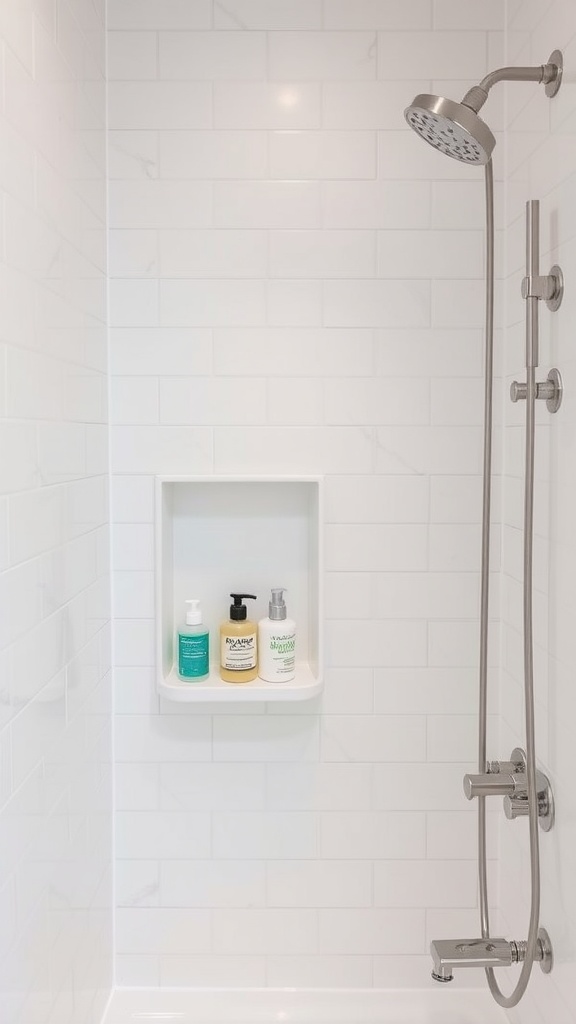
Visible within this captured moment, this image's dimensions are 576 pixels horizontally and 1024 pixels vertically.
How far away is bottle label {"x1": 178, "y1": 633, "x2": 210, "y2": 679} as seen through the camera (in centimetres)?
150

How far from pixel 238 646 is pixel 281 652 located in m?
0.08

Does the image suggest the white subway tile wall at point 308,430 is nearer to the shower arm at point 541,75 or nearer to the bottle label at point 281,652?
the bottle label at point 281,652

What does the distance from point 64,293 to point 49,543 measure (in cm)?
40

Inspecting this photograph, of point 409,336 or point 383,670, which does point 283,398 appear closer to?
point 409,336

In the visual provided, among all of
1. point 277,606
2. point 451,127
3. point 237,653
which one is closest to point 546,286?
point 451,127

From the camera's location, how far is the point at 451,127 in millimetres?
1088

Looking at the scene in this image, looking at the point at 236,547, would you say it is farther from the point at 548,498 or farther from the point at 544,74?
the point at 544,74

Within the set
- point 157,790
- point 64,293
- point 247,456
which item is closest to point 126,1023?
point 157,790

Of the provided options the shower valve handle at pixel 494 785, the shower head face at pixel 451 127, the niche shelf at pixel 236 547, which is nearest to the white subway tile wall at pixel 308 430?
the niche shelf at pixel 236 547

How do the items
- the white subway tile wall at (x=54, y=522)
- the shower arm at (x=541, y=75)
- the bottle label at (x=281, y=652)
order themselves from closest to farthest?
1. the white subway tile wall at (x=54, y=522)
2. the shower arm at (x=541, y=75)
3. the bottle label at (x=281, y=652)

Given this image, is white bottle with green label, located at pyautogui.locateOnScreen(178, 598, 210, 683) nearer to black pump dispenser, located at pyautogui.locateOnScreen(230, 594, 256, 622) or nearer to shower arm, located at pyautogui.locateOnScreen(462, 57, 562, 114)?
black pump dispenser, located at pyautogui.locateOnScreen(230, 594, 256, 622)

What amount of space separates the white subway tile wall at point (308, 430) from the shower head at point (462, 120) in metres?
0.34

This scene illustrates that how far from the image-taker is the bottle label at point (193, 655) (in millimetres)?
1501

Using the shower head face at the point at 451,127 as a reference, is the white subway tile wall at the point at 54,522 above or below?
below
